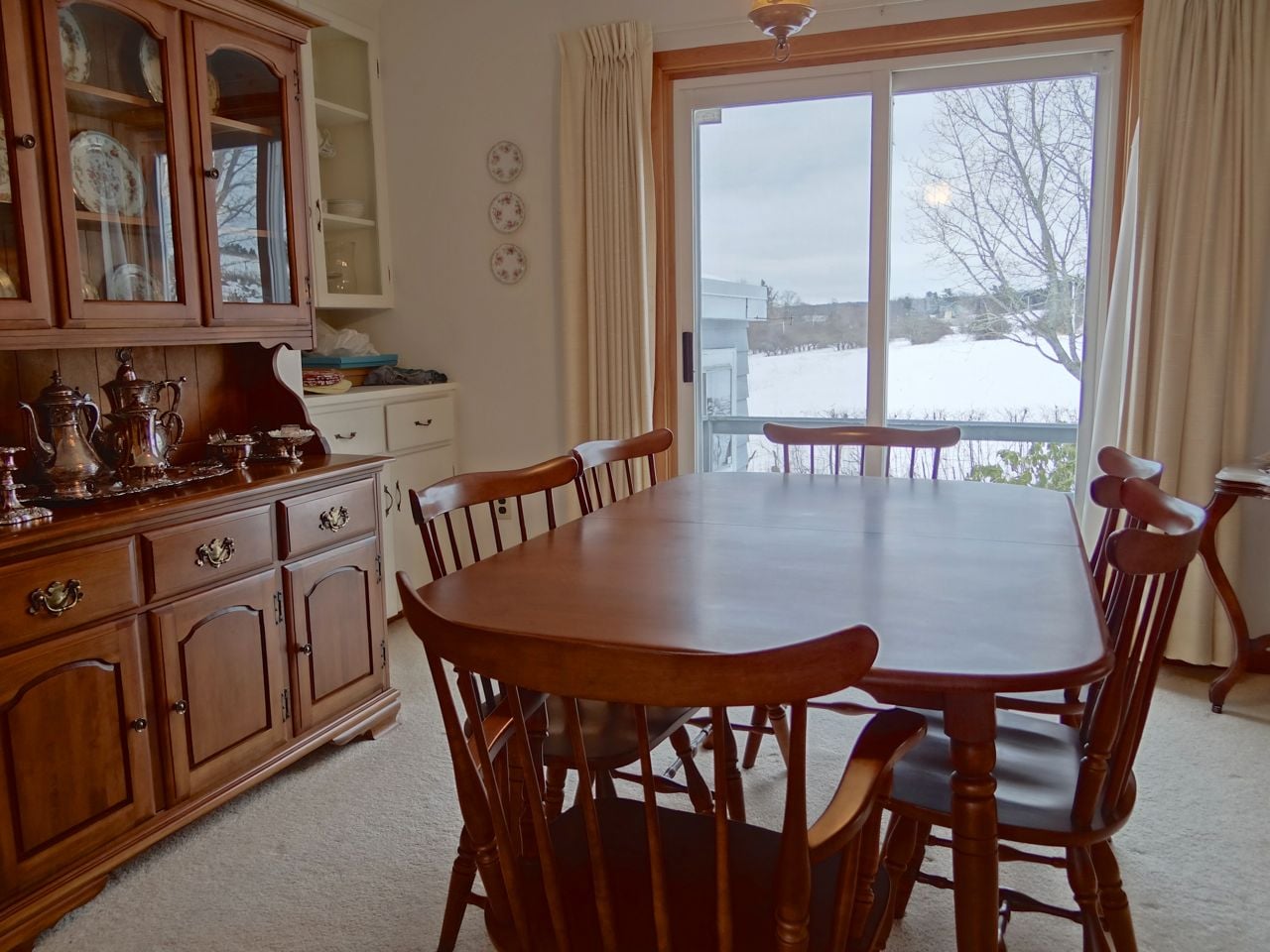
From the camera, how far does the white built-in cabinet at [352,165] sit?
3.96m

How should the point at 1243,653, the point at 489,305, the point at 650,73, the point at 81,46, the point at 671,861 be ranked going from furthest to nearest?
the point at 489,305
the point at 650,73
the point at 1243,653
the point at 81,46
the point at 671,861

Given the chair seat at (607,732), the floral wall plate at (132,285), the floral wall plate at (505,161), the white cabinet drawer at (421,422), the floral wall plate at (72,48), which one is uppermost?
the floral wall plate at (505,161)

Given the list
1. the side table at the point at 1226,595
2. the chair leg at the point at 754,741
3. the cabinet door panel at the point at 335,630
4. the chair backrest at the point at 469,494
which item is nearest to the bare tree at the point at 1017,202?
the side table at the point at 1226,595

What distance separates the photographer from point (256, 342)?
2.71 m

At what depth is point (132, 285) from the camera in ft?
7.52

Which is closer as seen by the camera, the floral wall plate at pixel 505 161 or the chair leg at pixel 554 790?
the chair leg at pixel 554 790

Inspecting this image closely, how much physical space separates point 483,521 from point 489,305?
953 mm

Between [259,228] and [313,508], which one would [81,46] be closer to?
[259,228]

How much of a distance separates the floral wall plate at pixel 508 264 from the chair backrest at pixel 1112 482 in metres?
2.55

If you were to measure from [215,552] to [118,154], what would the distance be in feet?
3.23

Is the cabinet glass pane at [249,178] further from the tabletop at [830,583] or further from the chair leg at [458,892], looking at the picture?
the chair leg at [458,892]

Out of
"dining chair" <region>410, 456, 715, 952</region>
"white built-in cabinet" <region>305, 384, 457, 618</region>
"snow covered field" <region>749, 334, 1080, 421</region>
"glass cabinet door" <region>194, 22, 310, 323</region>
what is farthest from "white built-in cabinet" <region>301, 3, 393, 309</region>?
"dining chair" <region>410, 456, 715, 952</region>

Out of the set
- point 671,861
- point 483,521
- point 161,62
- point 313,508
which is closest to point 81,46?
point 161,62

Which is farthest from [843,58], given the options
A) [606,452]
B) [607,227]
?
[606,452]
